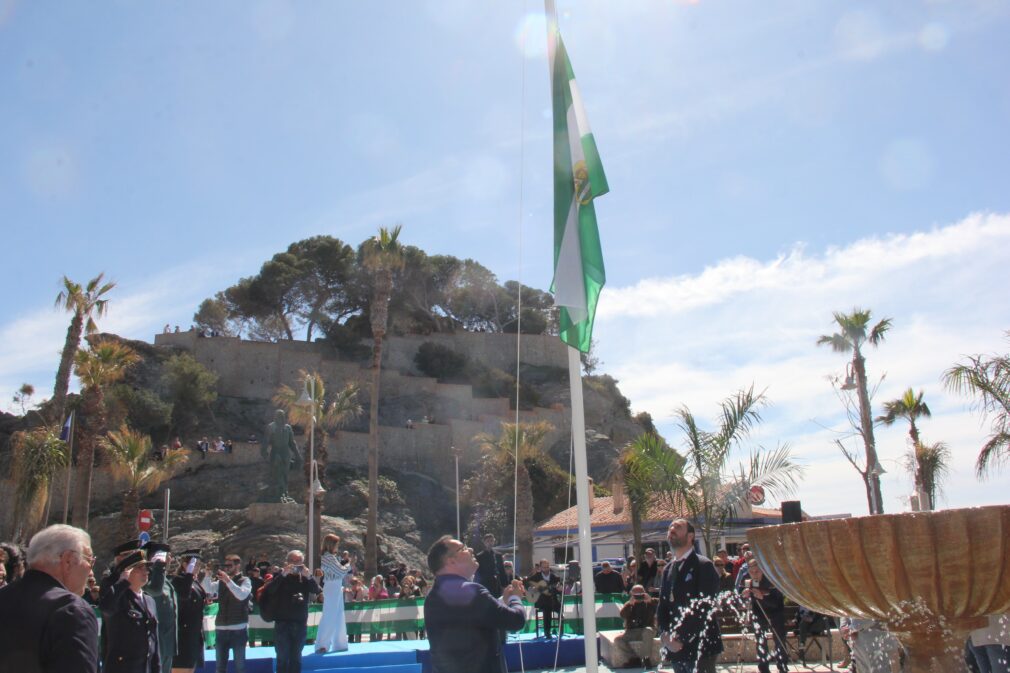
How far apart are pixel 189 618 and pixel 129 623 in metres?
2.50

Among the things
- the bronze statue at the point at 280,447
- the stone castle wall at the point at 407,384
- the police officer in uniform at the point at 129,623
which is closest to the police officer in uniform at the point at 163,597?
the police officer in uniform at the point at 129,623

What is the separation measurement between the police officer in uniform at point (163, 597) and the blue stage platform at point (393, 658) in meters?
3.65

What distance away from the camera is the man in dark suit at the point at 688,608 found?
5.95 metres

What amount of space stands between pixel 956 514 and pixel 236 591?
765cm

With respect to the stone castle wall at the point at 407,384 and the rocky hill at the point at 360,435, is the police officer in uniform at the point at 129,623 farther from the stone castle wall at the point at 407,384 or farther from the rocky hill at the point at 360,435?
the stone castle wall at the point at 407,384

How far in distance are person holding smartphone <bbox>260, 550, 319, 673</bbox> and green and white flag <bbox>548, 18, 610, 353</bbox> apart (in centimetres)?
468

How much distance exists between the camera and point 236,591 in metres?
9.39

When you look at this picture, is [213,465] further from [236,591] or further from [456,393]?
[236,591]

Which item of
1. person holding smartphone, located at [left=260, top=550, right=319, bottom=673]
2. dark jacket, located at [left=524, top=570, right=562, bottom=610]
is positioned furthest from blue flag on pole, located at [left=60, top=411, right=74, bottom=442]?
person holding smartphone, located at [left=260, top=550, right=319, bottom=673]

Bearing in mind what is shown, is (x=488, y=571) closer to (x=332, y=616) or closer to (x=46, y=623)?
(x=46, y=623)

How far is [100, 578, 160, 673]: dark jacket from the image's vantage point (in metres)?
5.69

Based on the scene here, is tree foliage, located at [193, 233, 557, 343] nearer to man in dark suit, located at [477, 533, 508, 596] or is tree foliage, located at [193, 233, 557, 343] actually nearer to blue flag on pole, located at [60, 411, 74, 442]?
blue flag on pole, located at [60, 411, 74, 442]

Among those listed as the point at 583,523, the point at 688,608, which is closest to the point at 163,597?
the point at 583,523

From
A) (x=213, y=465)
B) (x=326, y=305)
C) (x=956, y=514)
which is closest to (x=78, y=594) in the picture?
(x=956, y=514)
